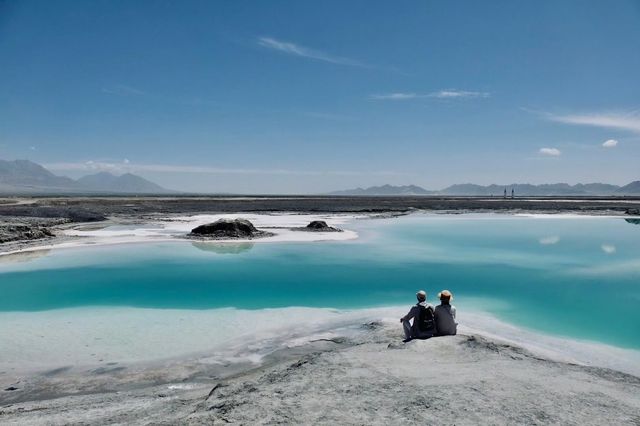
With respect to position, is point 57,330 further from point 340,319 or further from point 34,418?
point 340,319

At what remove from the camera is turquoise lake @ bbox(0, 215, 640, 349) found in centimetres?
1410

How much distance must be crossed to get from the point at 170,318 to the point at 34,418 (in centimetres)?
651

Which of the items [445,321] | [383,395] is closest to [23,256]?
[445,321]

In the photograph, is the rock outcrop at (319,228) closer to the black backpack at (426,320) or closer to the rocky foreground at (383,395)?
the black backpack at (426,320)

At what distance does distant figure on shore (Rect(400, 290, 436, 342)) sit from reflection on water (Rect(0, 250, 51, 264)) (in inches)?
764

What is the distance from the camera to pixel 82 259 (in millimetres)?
22062

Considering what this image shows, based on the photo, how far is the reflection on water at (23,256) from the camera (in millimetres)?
21297

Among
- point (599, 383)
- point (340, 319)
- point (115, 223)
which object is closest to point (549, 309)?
point (340, 319)

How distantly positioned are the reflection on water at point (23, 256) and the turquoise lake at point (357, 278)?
0.39 m

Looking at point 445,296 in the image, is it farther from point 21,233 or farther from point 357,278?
point 21,233

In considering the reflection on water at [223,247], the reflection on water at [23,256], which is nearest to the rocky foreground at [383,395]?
the reflection on water at [23,256]

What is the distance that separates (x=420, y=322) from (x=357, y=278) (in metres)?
9.28

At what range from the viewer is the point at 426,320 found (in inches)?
361

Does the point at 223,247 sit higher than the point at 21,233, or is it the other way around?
the point at 21,233
